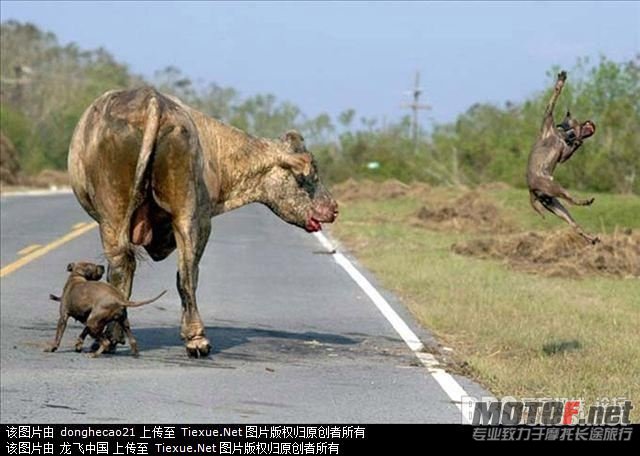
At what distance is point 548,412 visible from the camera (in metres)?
9.58

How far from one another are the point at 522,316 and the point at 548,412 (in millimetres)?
6541

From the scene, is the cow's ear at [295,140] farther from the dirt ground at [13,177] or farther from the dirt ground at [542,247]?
the dirt ground at [13,177]

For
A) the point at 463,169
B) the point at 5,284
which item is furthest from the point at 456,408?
the point at 463,169

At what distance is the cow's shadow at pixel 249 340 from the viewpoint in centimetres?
1311

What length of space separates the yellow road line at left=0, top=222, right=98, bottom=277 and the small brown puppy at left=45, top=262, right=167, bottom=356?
25.3 ft

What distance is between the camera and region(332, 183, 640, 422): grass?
11398mm

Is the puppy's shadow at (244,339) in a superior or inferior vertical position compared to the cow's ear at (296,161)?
inferior

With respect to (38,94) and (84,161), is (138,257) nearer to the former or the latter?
(84,161)

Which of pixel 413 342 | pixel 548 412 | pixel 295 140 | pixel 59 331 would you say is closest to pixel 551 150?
pixel 548 412

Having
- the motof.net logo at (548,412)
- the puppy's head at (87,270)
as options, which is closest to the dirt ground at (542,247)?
the puppy's head at (87,270)

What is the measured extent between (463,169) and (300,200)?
4054 cm

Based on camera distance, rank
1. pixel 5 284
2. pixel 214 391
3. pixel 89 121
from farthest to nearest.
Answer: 1. pixel 5 284
2. pixel 89 121
3. pixel 214 391

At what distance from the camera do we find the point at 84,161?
11492 mm

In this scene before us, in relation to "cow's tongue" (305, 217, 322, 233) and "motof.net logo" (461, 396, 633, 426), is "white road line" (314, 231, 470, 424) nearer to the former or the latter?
"motof.net logo" (461, 396, 633, 426)
